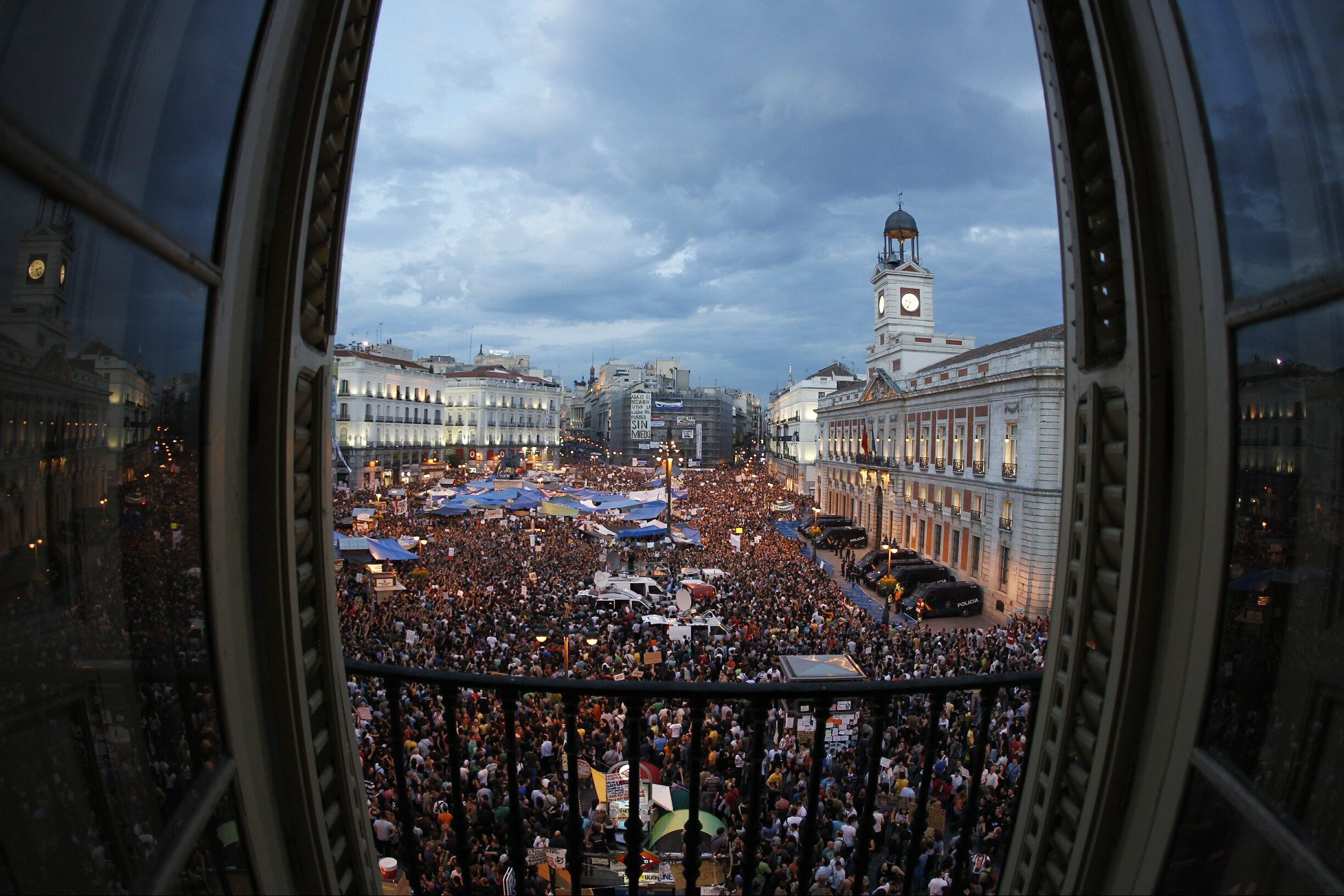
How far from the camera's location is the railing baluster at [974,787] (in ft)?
7.93

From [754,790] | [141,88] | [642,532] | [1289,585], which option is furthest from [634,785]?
[642,532]

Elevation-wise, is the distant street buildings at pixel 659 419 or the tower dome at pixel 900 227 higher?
the tower dome at pixel 900 227

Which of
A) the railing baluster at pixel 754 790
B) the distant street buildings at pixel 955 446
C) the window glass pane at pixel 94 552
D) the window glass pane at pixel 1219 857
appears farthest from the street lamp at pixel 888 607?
the window glass pane at pixel 94 552

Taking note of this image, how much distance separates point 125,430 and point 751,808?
2104 mm

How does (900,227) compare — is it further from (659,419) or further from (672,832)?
(659,419)

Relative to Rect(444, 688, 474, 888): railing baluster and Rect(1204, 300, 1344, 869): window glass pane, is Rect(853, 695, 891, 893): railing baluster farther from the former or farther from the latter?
Rect(444, 688, 474, 888): railing baluster

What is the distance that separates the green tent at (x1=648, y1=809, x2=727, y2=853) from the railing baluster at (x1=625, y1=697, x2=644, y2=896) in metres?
4.19

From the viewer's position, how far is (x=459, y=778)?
252 cm

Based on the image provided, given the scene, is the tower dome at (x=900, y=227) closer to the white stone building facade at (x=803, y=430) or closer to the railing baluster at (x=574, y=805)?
the white stone building facade at (x=803, y=430)

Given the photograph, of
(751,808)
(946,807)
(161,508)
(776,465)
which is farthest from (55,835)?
(776,465)

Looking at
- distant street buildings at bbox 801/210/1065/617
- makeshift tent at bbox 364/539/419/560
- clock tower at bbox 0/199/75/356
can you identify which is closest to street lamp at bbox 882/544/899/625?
distant street buildings at bbox 801/210/1065/617

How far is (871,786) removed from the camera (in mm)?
2453

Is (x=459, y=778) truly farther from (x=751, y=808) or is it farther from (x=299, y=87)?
(x=299, y=87)

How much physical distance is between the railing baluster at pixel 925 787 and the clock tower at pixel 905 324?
42.2m
